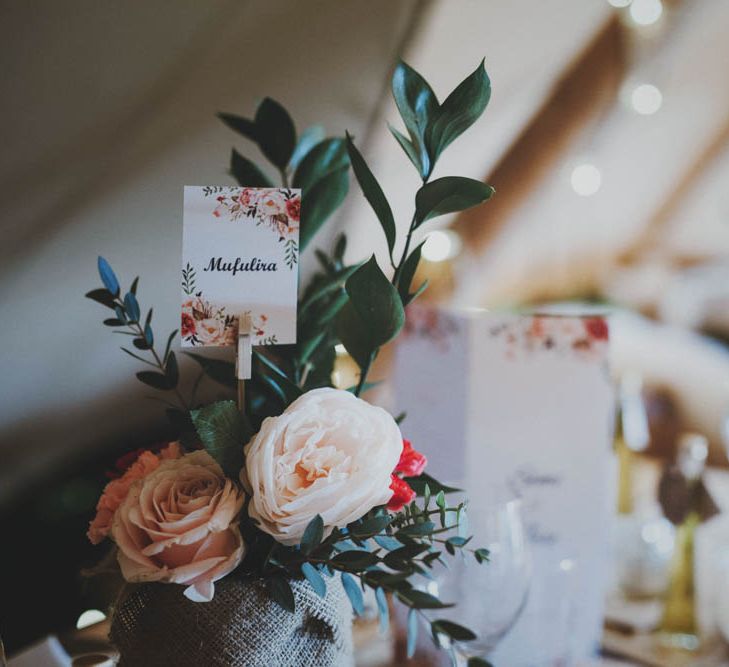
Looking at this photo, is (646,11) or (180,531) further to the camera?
(646,11)

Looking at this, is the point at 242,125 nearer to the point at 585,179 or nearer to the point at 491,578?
the point at 491,578

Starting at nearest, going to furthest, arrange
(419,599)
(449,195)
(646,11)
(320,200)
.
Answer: (419,599) → (449,195) → (320,200) → (646,11)

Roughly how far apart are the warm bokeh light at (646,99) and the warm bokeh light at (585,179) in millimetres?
233

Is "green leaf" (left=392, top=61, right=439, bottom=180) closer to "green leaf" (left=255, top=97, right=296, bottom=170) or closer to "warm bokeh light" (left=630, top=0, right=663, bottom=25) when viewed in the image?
"green leaf" (left=255, top=97, right=296, bottom=170)

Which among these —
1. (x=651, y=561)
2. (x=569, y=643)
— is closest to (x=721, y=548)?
(x=651, y=561)

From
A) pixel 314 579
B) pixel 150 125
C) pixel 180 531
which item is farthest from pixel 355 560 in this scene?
pixel 150 125

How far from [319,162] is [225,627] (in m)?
0.62

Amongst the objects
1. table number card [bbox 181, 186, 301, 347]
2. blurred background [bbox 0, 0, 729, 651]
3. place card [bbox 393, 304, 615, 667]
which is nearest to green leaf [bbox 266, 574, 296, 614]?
table number card [bbox 181, 186, 301, 347]

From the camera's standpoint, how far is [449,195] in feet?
2.26

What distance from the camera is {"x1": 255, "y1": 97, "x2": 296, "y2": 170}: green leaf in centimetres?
97

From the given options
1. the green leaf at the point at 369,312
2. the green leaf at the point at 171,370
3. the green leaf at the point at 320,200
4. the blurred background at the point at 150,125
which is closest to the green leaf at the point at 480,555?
the green leaf at the point at 369,312

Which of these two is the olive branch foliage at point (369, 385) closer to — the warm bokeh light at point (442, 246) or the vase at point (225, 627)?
the vase at point (225, 627)

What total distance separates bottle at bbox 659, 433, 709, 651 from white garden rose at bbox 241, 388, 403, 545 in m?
0.80

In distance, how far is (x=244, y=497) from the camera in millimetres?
643
